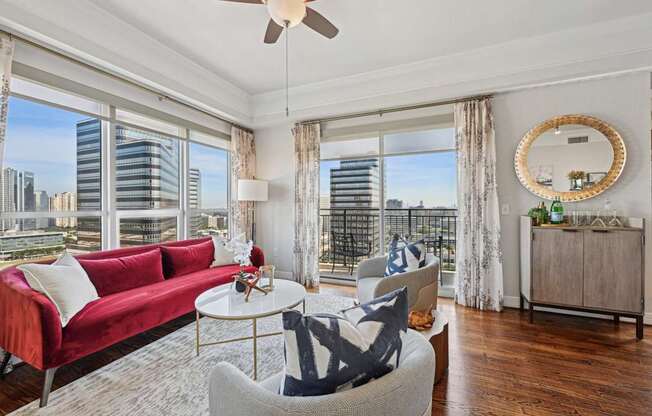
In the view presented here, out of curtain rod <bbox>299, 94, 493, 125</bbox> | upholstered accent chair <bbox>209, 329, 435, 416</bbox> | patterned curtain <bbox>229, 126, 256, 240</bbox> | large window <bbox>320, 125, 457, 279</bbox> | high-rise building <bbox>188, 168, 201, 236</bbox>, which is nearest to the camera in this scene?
upholstered accent chair <bbox>209, 329, 435, 416</bbox>

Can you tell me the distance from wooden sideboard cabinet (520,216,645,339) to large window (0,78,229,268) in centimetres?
421

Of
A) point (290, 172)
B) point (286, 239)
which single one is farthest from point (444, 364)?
point (290, 172)

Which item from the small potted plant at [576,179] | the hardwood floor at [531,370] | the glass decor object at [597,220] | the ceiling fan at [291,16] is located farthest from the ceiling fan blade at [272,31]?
the glass decor object at [597,220]

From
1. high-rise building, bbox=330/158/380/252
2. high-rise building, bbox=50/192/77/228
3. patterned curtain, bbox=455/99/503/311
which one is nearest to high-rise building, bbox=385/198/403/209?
high-rise building, bbox=330/158/380/252

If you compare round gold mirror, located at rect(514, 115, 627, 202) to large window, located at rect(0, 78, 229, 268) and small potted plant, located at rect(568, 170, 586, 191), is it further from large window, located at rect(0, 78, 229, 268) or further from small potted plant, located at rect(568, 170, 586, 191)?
large window, located at rect(0, 78, 229, 268)

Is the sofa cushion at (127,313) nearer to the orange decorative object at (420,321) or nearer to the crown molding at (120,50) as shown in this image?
the orange decorative object at (420,321)

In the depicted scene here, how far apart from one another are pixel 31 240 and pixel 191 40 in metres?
2.40

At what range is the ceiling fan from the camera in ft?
6.27

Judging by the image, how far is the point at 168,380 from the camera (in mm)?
1975

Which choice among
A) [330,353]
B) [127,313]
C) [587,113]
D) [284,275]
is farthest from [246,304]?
[587,113]

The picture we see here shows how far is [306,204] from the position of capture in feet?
14.7

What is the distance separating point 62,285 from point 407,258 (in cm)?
261

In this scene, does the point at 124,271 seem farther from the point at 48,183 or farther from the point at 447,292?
the point at 447,292

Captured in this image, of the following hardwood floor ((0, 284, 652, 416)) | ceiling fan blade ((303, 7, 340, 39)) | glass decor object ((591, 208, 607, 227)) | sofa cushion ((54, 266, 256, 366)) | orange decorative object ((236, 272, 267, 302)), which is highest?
ceiling fan blade ((303, 7, 340, 39))
